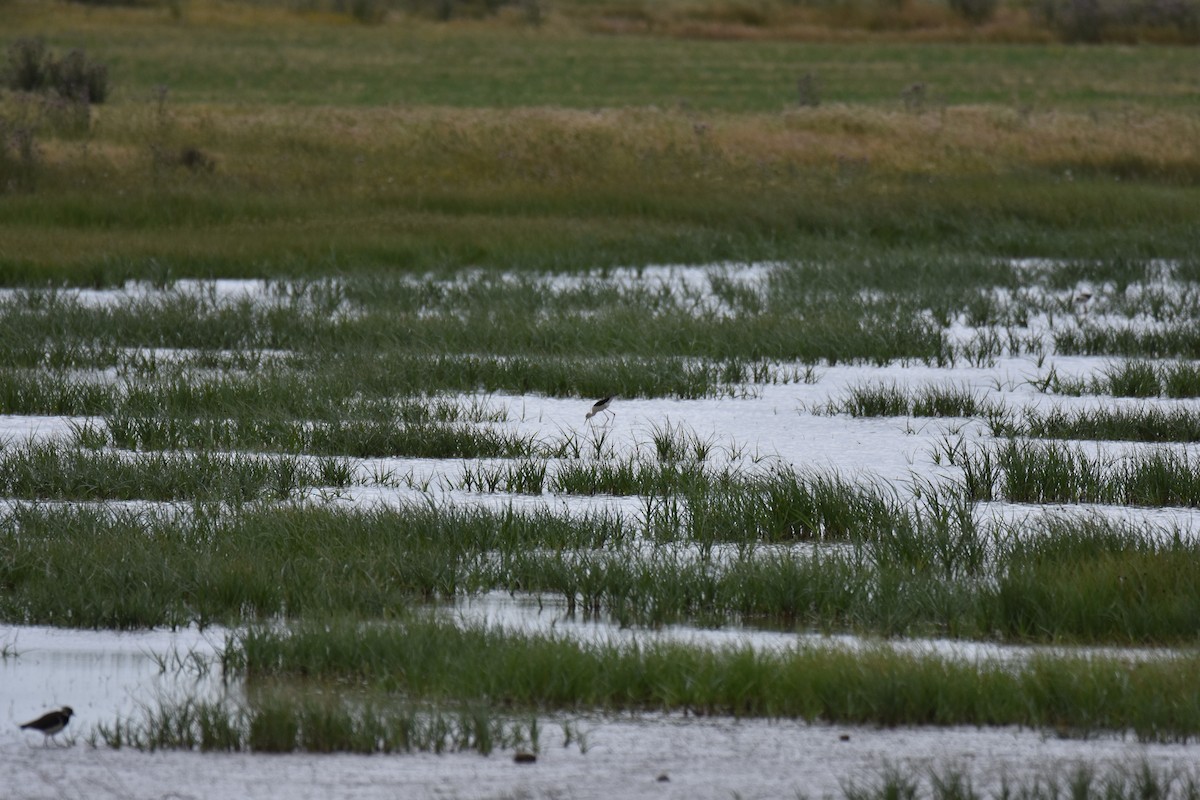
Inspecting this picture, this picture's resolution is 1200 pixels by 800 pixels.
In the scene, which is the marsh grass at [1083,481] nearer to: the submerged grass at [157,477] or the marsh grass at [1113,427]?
the marsh grass at [1113,427]

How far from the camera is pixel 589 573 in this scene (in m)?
5.29

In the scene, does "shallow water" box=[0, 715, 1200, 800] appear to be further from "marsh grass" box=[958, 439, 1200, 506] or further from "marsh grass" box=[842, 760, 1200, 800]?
"marsh grass" box=[958, 439, 1200, 506]

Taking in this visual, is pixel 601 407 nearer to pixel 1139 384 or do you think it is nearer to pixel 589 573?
pixel 589 573

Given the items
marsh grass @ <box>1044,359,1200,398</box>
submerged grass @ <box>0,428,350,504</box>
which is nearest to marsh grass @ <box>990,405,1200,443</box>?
marsh grass @ <box>1044,359,1200,398</box>

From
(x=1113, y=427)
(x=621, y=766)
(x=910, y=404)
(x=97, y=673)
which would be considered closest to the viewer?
(x=621, y=766)

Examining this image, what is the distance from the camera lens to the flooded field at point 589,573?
395 centimetres

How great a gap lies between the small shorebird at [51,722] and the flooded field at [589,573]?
64mm

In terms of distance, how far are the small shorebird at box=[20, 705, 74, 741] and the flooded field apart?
2.5 inches

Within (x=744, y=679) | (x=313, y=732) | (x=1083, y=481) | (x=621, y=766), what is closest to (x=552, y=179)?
(x=1083, y=481)

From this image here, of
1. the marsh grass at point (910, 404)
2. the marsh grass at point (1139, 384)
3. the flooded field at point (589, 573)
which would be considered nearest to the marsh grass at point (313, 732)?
the flooded field at point (589, 573)

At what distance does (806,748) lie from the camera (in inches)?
158

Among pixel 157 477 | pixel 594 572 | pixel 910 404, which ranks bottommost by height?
pixel 910 404

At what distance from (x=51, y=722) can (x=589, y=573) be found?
2.04 m

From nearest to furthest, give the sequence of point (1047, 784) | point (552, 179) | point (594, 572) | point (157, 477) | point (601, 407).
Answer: point (1047, 784) < point (594, 572) < point (157, 477) < point (601, 407) < point (552, 179)
